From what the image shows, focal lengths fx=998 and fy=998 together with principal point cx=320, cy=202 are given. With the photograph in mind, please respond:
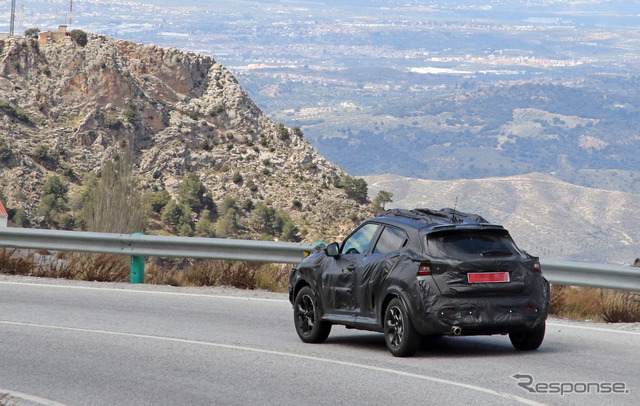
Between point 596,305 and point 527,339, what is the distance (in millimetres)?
3952

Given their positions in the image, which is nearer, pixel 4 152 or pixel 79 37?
pixel 4 152

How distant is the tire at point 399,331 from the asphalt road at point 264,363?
111 mm

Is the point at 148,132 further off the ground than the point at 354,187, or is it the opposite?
the point at 148,132

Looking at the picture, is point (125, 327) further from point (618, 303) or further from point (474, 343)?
point (618, 303)

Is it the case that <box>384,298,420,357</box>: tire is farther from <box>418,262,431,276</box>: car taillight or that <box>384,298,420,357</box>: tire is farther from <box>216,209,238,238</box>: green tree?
<box>216,209,238,238</box>: green tree

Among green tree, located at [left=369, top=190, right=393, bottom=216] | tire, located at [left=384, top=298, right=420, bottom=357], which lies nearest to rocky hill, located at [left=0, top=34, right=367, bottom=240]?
green tree, located at [left=369, top=190, right=393, bottom=216]

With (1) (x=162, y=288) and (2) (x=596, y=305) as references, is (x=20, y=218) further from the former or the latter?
(2) (x=596, y=305)

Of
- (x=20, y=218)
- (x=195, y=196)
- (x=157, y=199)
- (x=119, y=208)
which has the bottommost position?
(x=20, y=218)

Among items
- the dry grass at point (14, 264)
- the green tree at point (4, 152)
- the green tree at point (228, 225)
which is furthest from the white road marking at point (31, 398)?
the green tree at point (4, 152)

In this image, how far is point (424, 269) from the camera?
361 inches

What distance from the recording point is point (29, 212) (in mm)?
69812

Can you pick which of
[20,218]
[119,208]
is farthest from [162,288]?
[20,218]

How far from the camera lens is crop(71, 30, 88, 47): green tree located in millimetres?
91438

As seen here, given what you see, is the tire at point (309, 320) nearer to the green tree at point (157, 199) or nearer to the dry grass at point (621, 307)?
the dry grass at point (621, 307)
